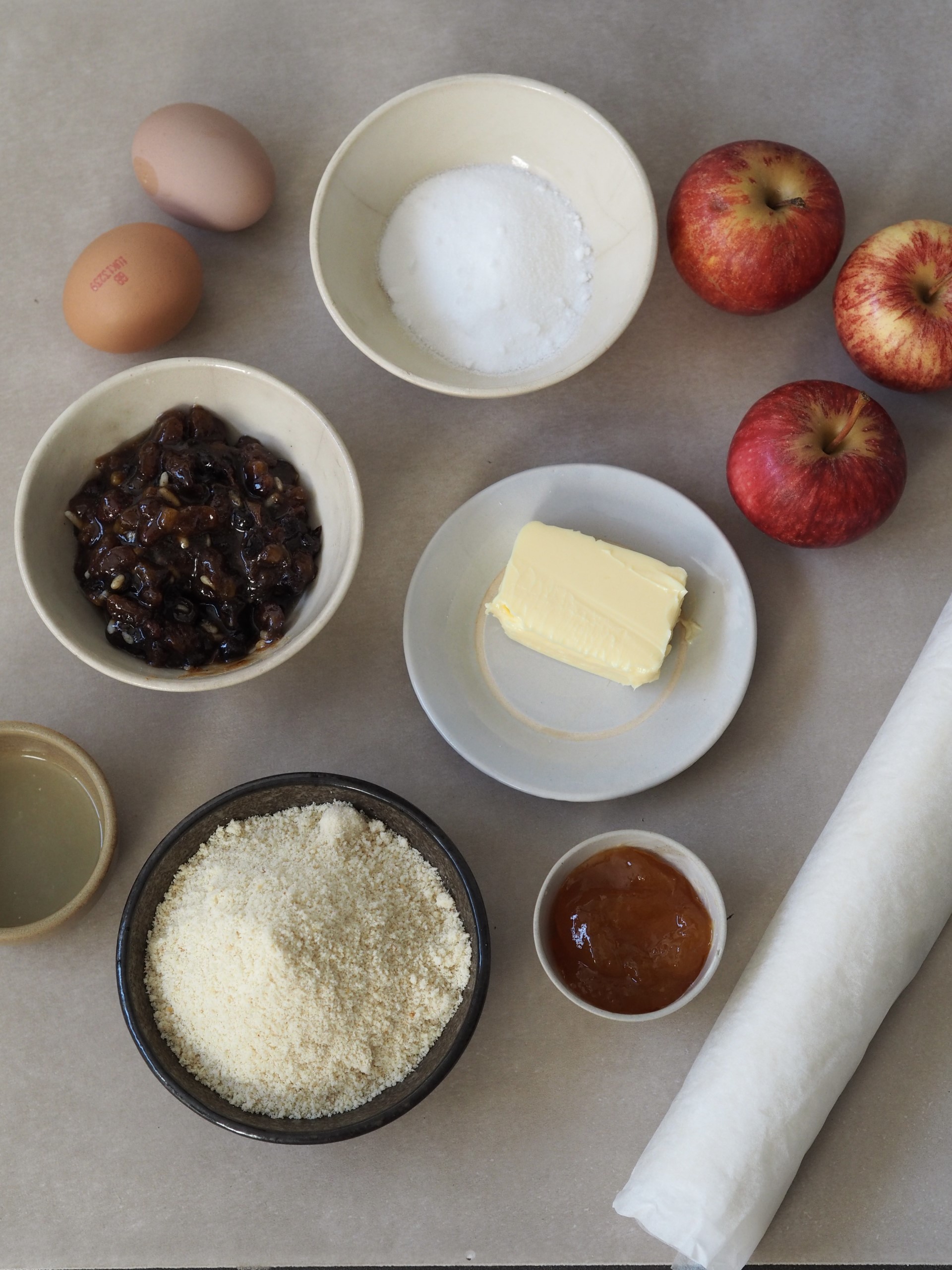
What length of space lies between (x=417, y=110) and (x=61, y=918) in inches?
45.1

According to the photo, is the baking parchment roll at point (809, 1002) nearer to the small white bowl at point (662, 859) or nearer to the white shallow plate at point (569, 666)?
the small white bowl at point (662, 859)

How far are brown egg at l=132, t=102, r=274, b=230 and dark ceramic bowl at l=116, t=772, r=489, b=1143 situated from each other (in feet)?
2.60

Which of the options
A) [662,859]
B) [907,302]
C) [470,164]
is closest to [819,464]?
[907,302]

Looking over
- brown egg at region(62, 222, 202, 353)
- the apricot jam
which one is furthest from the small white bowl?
brown egg at region(62, 222, 202, 353)

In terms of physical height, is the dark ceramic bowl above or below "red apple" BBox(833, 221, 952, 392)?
below

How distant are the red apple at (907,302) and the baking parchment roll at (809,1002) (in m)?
0.39

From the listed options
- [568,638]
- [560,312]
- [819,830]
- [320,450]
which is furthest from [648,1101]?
[560,312]

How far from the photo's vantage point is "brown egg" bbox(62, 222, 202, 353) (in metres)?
1.37

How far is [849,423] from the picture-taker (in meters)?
1.36

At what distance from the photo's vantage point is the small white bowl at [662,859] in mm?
1250

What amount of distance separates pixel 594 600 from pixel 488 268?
1.56ft

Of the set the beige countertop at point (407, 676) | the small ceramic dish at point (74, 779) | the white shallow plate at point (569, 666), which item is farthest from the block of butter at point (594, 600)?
the small ceramic dish at point (74, 779)

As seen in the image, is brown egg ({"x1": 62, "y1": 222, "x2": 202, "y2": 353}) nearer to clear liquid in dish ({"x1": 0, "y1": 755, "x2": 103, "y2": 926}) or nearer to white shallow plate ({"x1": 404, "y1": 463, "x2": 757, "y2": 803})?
white shallow plate ({"x1": 404, "y1": 463, "x2": 757, "y2": 803})

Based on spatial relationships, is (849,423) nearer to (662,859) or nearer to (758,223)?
(758,223)
